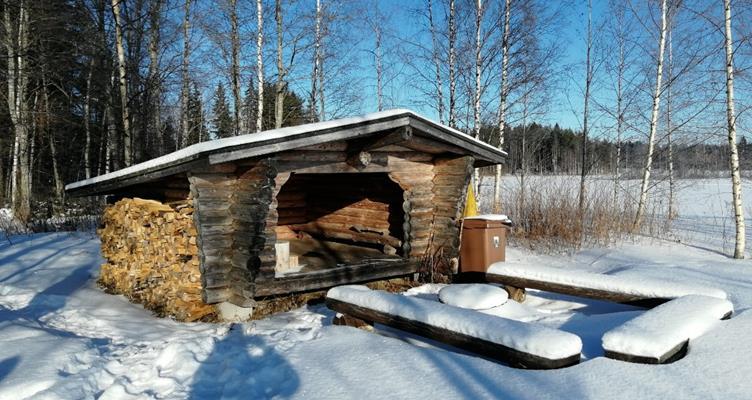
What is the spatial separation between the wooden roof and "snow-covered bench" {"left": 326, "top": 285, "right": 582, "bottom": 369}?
1.89m

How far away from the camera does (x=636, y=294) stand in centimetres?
516

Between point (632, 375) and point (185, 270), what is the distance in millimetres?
4947

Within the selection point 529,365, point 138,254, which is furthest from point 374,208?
point 529,365

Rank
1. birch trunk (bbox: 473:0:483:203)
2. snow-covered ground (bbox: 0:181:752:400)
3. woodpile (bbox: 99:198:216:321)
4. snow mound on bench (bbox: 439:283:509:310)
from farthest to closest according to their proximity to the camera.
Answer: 1. birch trunk (bbox: 473:0:483:203)
2. woodpile (bbox: 99:198:216:321)
3. snow mound on bench (bbox: 439:283:509:310)
4. snow-covered ground (bbox: 0:181:752:400)

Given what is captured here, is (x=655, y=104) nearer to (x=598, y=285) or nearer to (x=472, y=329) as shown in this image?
(x=598, y=285)

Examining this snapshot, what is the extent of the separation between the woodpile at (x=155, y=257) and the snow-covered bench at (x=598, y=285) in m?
3.80

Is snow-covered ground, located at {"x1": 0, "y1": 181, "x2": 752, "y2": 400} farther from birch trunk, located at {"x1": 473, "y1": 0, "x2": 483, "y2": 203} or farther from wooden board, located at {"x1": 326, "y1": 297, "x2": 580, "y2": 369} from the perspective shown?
birch trunk, located at {"x1": 473, "y1": 0, "x2": 483, "y2": 203}

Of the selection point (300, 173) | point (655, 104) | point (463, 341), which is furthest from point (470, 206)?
point (655, 104)

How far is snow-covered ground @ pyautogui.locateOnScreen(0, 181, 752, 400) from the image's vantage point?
323cm

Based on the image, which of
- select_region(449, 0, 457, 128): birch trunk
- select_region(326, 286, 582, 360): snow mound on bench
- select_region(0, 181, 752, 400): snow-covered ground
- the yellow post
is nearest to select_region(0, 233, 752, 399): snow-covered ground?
select_region(0, 181, 752, 400): snow-covered ground

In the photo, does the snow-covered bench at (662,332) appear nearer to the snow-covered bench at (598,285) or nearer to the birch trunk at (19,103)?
the snow-covered bench at (598,285)

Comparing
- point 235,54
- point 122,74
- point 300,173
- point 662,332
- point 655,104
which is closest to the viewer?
point 662,332

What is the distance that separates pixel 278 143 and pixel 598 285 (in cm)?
389

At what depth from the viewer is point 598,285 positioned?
17.9ft
